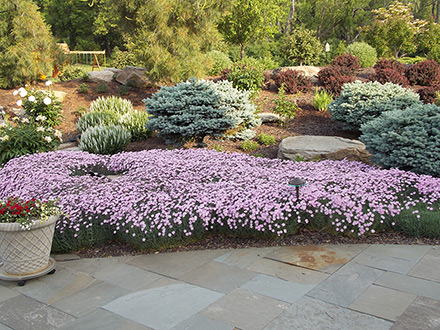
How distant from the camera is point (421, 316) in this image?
304 cm

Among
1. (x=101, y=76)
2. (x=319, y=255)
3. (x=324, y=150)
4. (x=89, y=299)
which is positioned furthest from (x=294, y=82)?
(x=89, y=299)

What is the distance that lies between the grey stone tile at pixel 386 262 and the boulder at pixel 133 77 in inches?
394

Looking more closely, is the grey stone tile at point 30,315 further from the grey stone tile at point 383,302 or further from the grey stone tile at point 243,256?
the grey stone tile at point 383,302

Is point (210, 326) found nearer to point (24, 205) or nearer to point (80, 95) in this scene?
point (24, 205)

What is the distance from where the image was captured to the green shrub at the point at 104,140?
26.2 feet

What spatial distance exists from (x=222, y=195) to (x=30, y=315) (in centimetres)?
234

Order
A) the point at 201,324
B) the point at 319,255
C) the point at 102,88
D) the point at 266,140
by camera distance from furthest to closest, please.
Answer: the point at 102,88, the point at 266,140, the point at 319,255, the point at 201,324

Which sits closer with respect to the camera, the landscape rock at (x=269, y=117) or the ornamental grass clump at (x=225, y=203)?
the ornamental grass clump at (x=225, y=203)

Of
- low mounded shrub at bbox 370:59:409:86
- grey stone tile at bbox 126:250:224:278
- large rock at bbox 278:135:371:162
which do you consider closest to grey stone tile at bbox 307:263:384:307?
grey stone tile at bbox 126:250:224:278

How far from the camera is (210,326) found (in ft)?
9.84

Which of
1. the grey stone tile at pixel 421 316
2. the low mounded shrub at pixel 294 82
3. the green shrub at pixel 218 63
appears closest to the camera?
the grey stone tile at pixel 421 316

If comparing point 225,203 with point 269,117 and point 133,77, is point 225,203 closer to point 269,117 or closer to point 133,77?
point 269,117

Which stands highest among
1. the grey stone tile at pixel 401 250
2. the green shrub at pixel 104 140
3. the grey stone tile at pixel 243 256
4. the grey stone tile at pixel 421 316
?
the green shrub at pixel 104 140

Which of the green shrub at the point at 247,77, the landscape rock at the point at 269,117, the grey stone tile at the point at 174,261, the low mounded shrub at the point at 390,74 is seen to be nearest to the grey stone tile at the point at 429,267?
the grey stone tile at the point at 174,261
